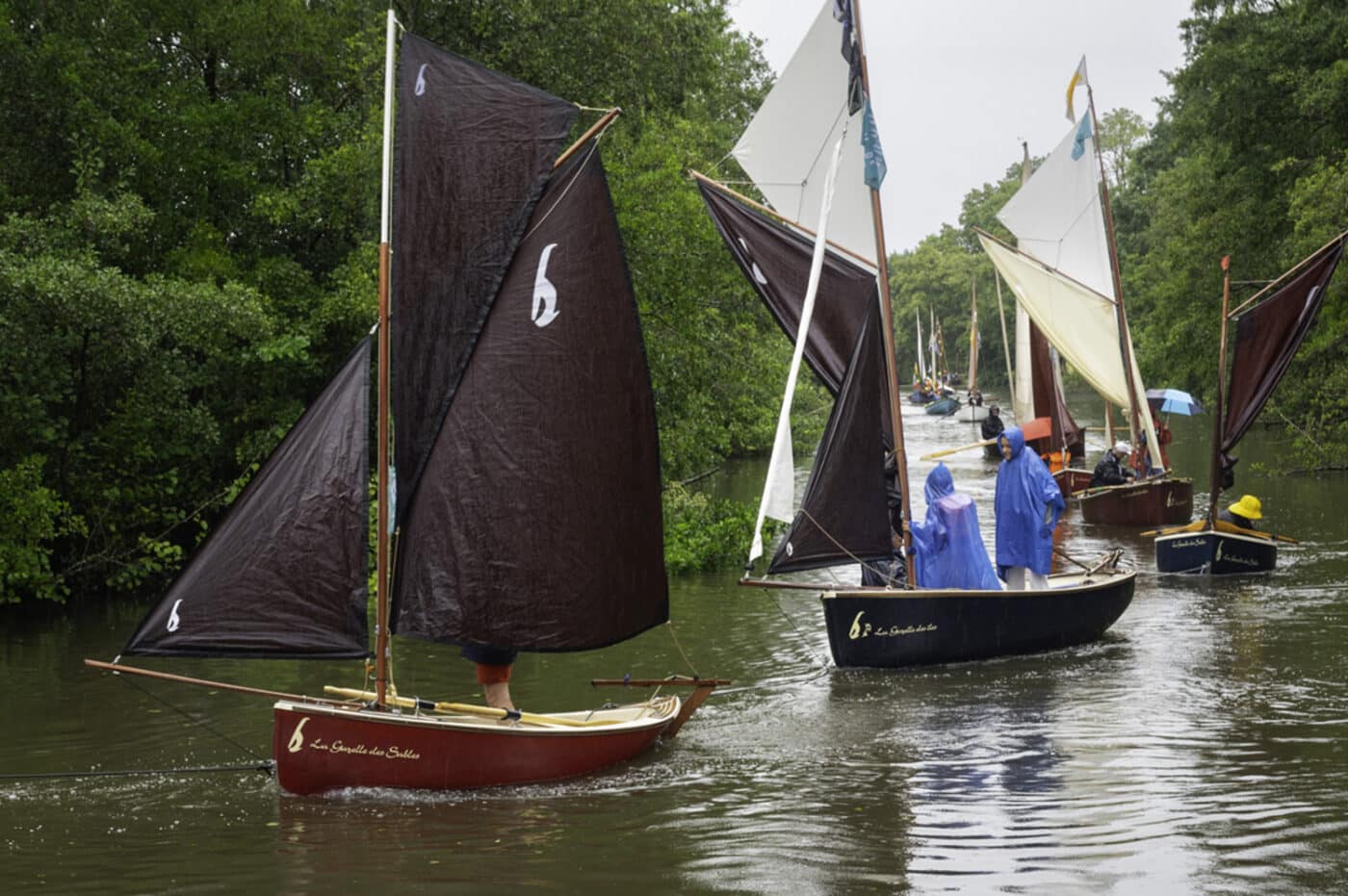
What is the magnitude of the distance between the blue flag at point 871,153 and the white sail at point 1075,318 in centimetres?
1649

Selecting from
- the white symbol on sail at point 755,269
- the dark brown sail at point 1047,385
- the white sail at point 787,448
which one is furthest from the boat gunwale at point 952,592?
the dark brown sail at point 1047,385

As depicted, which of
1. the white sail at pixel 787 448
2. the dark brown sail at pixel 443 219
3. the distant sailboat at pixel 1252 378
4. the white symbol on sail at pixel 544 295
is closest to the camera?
the dark brown sail at pixel 443 219

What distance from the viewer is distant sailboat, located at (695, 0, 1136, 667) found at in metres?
15.4

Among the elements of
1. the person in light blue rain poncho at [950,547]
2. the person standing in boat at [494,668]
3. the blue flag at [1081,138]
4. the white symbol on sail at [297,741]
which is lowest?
the white symbol on sail at [297,741]

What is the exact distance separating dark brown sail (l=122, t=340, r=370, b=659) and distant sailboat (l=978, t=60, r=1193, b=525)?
23.3 metres

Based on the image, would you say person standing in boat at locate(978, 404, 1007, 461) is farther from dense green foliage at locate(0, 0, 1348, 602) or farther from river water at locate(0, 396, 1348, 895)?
river water at locate(0, 396, 1348, 895)

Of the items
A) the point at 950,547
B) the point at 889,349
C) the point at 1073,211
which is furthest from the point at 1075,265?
the point at 950,547

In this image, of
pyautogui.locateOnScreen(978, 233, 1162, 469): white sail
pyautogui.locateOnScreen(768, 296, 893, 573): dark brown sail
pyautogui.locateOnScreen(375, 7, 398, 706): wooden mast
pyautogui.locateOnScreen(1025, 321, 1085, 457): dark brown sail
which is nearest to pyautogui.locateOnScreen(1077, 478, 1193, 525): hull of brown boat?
pyautogui.locateOnScreen(978, 233, 1162, 469): white sail

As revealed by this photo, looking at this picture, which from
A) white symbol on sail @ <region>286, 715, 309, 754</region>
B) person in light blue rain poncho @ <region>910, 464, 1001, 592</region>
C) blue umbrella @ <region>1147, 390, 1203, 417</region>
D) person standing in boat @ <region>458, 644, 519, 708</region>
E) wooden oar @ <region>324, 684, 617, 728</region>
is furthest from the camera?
blue umbrella @ <region>1147, 390, 1203, 417</region>

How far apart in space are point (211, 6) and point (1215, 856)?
23404 millimetres

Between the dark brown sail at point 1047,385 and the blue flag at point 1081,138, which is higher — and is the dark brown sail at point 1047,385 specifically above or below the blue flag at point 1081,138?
below

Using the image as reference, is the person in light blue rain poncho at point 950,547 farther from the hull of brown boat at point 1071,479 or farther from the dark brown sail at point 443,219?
the hull of brown boat at point 1071,479

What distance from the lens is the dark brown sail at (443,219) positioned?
10.9 m

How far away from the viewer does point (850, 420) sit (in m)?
15.6
